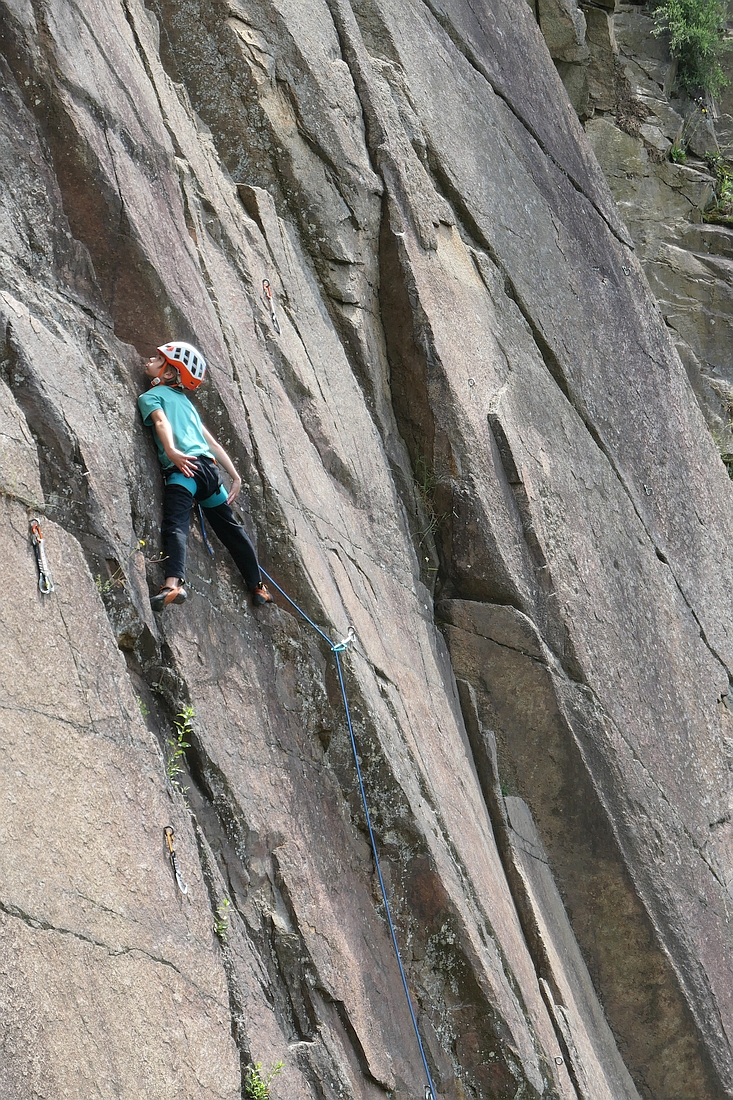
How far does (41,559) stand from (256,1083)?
2590 millimetres

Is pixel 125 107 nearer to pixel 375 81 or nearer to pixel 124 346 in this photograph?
pixel 124 346

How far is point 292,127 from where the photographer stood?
8.45 meters

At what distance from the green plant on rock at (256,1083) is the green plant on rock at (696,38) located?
617 inches

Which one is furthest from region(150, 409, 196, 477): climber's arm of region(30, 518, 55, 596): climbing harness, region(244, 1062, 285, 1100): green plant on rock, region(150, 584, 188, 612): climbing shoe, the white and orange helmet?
region(244, 1062, 285, 1100): green plant on rock

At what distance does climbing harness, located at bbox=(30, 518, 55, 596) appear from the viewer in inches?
181

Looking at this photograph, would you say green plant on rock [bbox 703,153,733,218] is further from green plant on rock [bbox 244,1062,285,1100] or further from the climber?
green plant on rock [bbox 244,1062,285,1100]

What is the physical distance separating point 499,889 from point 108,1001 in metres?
3.54

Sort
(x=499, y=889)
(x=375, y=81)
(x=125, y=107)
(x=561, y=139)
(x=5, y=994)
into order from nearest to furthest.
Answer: (x=5, y=994) → (x=125, y=107) → (x=499, y=889) → (x=375, y=81) → (x=561, y=139)

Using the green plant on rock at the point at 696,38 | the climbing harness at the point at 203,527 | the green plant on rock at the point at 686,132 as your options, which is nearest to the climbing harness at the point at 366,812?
the climbing harness at the point at 203,527

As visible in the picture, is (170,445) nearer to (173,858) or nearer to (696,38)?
(173,858)

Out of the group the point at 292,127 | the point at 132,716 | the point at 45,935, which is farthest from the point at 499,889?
the point at 292,127

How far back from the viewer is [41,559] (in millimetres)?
4625

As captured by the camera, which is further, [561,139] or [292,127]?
[561,139]

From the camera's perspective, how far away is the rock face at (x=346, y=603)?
182 inches
